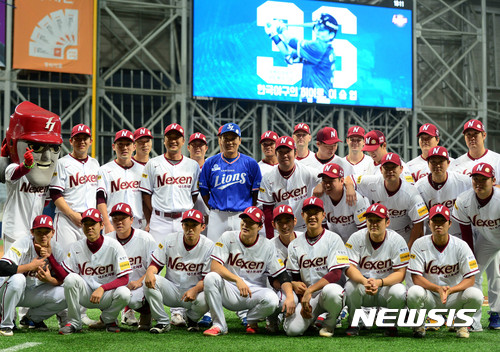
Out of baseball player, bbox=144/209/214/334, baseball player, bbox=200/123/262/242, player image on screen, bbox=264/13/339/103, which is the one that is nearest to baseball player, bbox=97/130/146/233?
baseball player, bbox=200/123/262/242

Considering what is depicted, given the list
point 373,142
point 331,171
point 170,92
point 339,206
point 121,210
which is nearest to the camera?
point 121,210

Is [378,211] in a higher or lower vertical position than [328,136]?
lower

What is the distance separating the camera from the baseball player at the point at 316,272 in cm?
558

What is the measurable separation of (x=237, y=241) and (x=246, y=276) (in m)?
0.35

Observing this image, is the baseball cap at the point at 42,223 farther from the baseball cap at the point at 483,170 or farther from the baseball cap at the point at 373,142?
the baseball cap at the point at 483,170

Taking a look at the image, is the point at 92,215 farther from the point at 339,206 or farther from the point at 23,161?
the point at 339,206

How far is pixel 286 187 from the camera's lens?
6.70 metres

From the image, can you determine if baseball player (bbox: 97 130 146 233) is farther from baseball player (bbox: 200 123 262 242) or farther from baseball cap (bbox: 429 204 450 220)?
baseball cap (bbox: 429 204 450 220)

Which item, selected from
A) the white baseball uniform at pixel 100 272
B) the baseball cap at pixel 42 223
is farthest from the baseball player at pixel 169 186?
the baseball cap at pixel 42 223

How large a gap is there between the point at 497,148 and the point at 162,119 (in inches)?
438

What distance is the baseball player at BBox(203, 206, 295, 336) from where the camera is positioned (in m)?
5.71

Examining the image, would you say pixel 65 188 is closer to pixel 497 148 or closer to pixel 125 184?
pixel 125 184

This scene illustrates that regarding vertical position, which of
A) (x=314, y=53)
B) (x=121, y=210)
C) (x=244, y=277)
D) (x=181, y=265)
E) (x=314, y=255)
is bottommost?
(x=244, y=277)

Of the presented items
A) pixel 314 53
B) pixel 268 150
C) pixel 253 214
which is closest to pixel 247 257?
pixel 253 214
